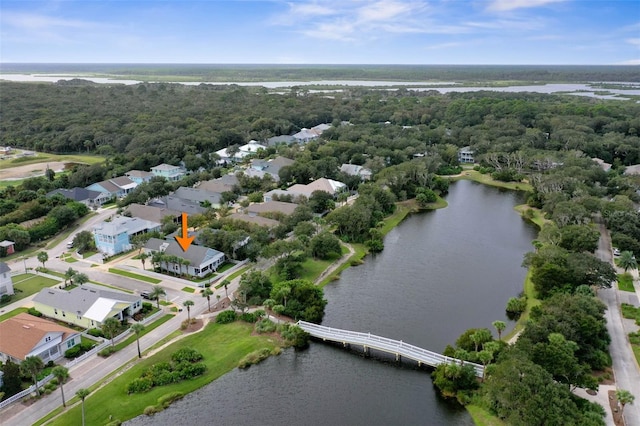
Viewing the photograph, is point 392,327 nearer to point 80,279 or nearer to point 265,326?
point 265,326

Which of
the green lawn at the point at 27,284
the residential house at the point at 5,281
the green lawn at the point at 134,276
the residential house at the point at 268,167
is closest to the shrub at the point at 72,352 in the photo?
the green lawn at the point at 134,276

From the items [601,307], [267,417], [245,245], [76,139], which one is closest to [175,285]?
[245,245]

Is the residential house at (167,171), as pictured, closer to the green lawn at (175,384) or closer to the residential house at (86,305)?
the residential house at (86,305)

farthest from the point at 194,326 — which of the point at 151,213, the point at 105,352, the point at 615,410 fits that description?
the point at 615,410

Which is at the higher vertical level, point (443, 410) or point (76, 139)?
point (76, 139)

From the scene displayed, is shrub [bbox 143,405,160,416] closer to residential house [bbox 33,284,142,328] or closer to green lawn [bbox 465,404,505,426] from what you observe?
residential house [bbox 33,284,142,328]

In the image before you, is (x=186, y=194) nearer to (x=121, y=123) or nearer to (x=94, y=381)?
(x=94, y=381)
